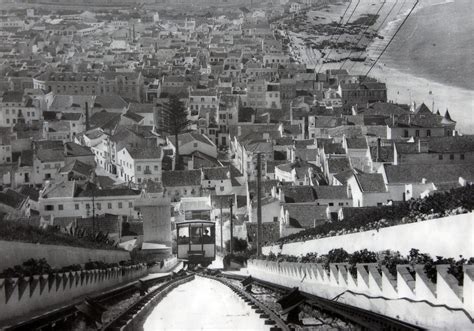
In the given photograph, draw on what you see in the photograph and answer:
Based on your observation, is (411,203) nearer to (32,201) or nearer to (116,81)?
(32,201)

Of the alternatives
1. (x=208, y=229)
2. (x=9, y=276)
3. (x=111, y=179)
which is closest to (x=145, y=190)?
(x=111, y=179)

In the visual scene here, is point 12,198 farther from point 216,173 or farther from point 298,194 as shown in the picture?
point 298,194

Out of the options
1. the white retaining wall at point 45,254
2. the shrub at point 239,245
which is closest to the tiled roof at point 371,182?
the shrub at point 239,245

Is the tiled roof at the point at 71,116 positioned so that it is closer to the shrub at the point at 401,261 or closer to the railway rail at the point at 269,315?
the railway rail at the point at 269,315

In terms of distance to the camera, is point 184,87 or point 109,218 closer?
point 109,218

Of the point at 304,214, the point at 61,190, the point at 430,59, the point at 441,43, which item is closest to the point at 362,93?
the point at 430,59

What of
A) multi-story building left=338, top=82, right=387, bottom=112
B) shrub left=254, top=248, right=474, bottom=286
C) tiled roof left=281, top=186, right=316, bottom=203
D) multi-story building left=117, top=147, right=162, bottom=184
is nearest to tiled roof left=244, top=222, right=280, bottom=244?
tiled roof left=281, top=186, right=316, bottom=203
